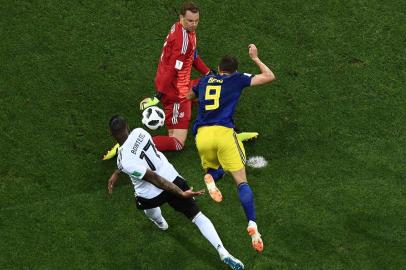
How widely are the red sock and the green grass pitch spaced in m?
0.21

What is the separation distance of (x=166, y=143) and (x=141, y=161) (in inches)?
87.1

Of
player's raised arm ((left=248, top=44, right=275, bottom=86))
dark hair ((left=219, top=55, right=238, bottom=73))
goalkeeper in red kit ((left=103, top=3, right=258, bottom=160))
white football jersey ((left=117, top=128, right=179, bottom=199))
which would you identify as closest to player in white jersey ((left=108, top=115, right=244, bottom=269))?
white football jersey ((left=117, top=128, right=179, bottom=199))

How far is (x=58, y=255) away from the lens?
8.12 meters

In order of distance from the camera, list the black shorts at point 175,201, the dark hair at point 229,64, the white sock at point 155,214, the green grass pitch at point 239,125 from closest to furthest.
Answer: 1. the black shorts at point 175,201
2. the dark hair at point 229,64
3. the white sock at point 155,214
4. the green grass pitch at point 239,125

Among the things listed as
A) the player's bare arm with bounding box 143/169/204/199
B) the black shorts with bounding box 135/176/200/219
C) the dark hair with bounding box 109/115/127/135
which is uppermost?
the dark hair with bounding box 109/115/127/135

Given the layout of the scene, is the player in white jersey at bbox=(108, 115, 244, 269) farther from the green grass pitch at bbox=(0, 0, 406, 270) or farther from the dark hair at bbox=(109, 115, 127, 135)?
the green grass pitch at bbox=(0, 0, 406, 270)

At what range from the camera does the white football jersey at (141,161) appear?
7188mm

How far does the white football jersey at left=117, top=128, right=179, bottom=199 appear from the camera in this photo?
7188 mm

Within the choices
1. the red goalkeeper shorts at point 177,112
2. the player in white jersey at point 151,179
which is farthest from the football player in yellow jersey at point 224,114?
the red goalkeeper shorts at point 177,112

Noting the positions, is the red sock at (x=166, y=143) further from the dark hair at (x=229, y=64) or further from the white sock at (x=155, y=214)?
the dark hair at (x=229, y=64)

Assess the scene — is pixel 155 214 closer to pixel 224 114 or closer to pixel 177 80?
pixel 224 114

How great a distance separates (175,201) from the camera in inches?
301

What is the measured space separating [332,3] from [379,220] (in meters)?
5.05

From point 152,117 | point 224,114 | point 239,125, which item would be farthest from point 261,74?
point 239,125
